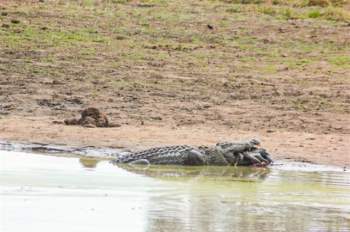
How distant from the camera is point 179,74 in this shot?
14547 millimetres

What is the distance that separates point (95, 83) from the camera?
46.1ft

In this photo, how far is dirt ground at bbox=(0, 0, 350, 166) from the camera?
1203 cm

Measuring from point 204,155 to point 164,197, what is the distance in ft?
5.96

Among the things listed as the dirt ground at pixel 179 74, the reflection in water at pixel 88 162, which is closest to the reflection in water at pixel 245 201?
the reflection in water at pixel 88 162

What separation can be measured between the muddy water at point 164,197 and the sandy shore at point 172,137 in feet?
1.85

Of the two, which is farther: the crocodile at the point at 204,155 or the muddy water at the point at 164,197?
the crocodile at the point at 204,155

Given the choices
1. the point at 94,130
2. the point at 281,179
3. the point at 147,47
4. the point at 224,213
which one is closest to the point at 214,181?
the point at 281,179

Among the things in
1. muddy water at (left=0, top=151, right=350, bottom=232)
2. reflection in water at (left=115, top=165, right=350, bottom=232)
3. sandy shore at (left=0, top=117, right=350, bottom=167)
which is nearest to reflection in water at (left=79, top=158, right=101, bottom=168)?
muddy water at (left=0, top=151, right=350, bottom=232)

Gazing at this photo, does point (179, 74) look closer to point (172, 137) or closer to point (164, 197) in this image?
point (172, 137)

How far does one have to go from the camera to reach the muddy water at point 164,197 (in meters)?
7.96

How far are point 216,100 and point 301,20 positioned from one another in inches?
207

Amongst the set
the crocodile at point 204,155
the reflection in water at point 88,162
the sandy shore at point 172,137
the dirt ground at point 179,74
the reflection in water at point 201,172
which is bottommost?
the reflection in water at point 201,172

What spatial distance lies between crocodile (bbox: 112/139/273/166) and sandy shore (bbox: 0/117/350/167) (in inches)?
22.2

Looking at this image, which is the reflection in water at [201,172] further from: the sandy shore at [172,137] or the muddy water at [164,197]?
the sandy shore at [172,137]
